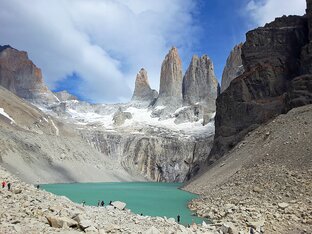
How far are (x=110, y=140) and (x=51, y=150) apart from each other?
48.8 meters

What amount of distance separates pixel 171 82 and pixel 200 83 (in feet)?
55.6

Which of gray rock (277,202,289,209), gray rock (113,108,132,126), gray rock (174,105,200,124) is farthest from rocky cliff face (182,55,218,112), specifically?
gray rock (277,202,289,209)

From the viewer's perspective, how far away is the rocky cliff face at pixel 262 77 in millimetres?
71688

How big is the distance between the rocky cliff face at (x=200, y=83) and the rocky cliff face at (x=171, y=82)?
4963 mm

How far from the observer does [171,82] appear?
18962cm

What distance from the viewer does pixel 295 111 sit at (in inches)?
2103

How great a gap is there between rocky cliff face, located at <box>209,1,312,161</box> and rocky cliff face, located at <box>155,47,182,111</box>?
104588 mm

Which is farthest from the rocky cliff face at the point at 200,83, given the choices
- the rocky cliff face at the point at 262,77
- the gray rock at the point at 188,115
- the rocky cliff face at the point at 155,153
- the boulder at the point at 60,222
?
the boulder at the point at 60,222

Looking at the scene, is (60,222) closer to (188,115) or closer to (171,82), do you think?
(188,115)

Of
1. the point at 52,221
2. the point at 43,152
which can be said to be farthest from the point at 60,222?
the point at 43,152

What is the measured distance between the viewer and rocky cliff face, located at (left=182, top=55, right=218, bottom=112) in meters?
176

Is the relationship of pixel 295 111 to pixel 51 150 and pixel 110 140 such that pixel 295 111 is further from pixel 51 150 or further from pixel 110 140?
pixel 110 140

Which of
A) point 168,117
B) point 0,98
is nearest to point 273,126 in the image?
point 0,98

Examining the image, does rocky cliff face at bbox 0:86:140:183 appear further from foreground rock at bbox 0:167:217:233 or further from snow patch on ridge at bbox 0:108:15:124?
foreground rock at bbox 0:167:217:233
